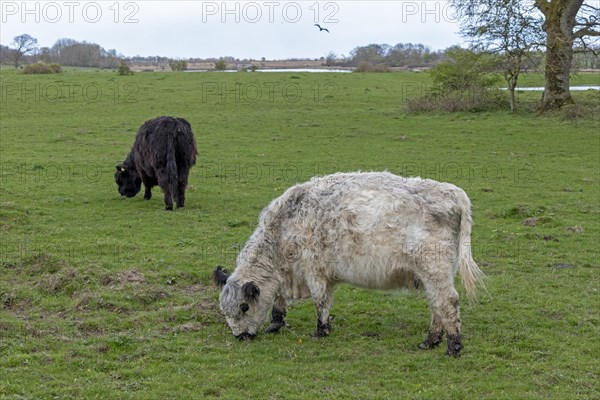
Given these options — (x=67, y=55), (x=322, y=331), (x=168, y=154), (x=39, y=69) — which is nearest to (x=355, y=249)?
(x=322, y=331)

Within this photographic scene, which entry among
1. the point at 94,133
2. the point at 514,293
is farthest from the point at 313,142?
the point at 514,293

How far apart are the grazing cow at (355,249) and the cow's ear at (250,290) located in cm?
1

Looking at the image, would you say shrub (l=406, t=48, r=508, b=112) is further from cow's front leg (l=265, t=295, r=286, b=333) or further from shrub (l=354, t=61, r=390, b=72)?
cow's front leg (l=265, t=295, r=286, b=333)

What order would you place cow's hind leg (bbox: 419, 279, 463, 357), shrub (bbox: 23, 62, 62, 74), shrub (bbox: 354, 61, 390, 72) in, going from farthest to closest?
shrub (bbox: 354, 61, 390, 72) → shrub (bbox: 23, 62, 62, 74) → cow's hind leg (bbox: 419, 279, 463, 357)

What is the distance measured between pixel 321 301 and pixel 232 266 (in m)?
3.67

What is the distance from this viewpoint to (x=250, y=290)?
9055mm

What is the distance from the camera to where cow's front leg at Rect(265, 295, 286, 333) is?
31.4ft

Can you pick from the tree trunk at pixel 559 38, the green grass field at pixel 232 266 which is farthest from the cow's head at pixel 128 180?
the tree trunk at pixel 559 38

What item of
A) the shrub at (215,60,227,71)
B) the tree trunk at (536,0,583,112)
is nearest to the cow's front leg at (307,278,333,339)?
the tree trunk at (536,0,583,112)

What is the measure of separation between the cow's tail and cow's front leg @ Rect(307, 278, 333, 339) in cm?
189

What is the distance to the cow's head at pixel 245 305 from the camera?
29.9 feet

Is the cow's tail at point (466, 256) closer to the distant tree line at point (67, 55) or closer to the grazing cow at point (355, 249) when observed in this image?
the grazing cow at point (355, 249)

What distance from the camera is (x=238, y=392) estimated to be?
24.6 feet

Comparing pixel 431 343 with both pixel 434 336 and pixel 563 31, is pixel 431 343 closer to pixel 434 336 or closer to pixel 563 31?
pixel 434 336
